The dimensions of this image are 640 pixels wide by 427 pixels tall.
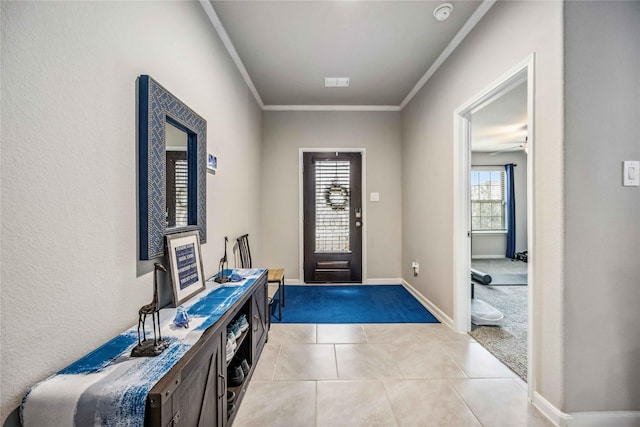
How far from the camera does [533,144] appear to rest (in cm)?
168

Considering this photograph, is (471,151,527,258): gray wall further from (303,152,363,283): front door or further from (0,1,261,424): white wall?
(0,1,261,424): white wall

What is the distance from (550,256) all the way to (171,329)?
201 cm

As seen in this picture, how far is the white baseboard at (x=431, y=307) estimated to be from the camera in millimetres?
2848

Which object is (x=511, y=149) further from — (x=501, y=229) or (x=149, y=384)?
(x=149, y=384)

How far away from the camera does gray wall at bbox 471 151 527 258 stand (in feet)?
23.3

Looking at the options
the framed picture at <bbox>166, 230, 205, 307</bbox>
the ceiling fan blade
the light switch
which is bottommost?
the framed picture at <bbox>166, 230, 205, 307</bbox>

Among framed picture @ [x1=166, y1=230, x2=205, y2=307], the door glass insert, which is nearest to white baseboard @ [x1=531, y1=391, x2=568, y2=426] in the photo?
framed picture @ [x1=166, y1=230, x2=205, y2=307]

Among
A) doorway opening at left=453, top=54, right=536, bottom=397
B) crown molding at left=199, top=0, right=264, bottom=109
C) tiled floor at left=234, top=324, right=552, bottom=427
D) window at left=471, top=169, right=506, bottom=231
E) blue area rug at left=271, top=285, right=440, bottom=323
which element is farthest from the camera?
window at left=471, top=169, right=506, bottom=231

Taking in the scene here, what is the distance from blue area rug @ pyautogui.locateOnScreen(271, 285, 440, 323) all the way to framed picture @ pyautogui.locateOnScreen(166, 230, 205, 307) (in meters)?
1.49

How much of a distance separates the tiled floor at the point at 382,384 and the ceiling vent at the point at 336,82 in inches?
114

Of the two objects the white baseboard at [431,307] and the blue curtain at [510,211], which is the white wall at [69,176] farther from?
the blue curtain at [510,211]

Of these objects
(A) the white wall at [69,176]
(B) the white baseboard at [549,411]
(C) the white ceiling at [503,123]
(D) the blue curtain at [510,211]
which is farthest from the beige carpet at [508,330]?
(D) the blue curtain at [510,211]

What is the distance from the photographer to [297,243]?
4.39 metres

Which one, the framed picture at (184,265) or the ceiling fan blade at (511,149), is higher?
the ceiling fan blade at (511,149)
